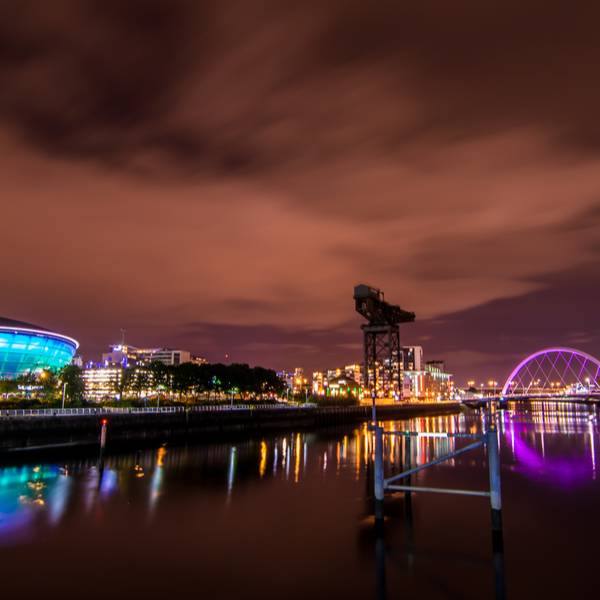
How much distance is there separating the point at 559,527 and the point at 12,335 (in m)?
107

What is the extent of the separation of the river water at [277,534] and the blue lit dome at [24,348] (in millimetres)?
78749

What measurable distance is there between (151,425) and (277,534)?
37.3m

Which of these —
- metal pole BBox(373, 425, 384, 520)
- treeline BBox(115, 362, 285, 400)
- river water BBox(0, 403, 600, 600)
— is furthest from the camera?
treeline BBox(115, 362, 285, 400)

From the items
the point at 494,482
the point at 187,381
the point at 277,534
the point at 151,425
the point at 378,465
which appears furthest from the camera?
the point at 187,381

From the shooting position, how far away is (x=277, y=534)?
21.3 meters

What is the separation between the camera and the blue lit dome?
104188 millimetres

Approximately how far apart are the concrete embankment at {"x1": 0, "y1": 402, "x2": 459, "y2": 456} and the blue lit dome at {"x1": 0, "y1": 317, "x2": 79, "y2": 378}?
47.3 metres

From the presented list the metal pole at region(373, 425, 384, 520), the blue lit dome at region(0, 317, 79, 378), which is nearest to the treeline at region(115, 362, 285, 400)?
the blue lit dome at region(0, 317, 79, 378)

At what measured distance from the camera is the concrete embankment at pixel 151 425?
4225 centimetres

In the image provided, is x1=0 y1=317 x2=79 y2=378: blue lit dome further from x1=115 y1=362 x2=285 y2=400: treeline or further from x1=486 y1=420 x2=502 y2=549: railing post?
x1=486 y1=420 x2=502 y2=549: railing post

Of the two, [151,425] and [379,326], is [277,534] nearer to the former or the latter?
[151,425]

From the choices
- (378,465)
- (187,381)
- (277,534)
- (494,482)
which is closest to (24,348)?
(187,381)

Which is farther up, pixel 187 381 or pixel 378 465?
pixel 187 381

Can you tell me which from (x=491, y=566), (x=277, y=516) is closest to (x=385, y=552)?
(x=491, y=566)
